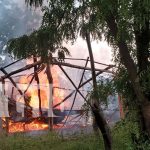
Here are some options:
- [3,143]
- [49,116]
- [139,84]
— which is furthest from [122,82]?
[49,116]

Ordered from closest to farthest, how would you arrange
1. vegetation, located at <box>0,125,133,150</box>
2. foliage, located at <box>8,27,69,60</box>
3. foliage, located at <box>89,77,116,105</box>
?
foliage, located at <box>89,77,116,105</box>, foliage, located at <box>8,27,69,60</box>, vegetation, located at <box>0,125,133,150</box>

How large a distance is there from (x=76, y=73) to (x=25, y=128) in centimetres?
431

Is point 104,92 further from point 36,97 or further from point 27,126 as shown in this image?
point 36,97

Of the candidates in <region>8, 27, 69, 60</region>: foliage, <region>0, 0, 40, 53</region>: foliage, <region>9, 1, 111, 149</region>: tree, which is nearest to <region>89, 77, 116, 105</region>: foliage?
<region>9, 1, 111, 149</region>: tree

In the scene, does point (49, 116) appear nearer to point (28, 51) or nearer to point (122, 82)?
point (28, 51)

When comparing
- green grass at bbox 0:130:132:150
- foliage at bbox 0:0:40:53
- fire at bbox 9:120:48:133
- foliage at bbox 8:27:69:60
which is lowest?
green grass at bbox 0:130:132:150

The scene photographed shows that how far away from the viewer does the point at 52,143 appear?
47.6 ft

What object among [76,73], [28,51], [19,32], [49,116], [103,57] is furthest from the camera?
[19,32]

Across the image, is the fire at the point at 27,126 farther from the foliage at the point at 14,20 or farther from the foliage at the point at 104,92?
the foliage at the point at 14,20

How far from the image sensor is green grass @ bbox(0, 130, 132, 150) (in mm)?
13141

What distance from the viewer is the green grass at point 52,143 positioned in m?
13.1

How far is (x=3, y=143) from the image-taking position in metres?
13.6

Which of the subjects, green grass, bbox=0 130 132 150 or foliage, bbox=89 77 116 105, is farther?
green grass, bbox=0 130 132 150

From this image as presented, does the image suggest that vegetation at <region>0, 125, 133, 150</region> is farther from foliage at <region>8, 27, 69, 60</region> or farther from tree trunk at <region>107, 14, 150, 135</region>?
foliage at <region>8, 27, 69, 60</region>
